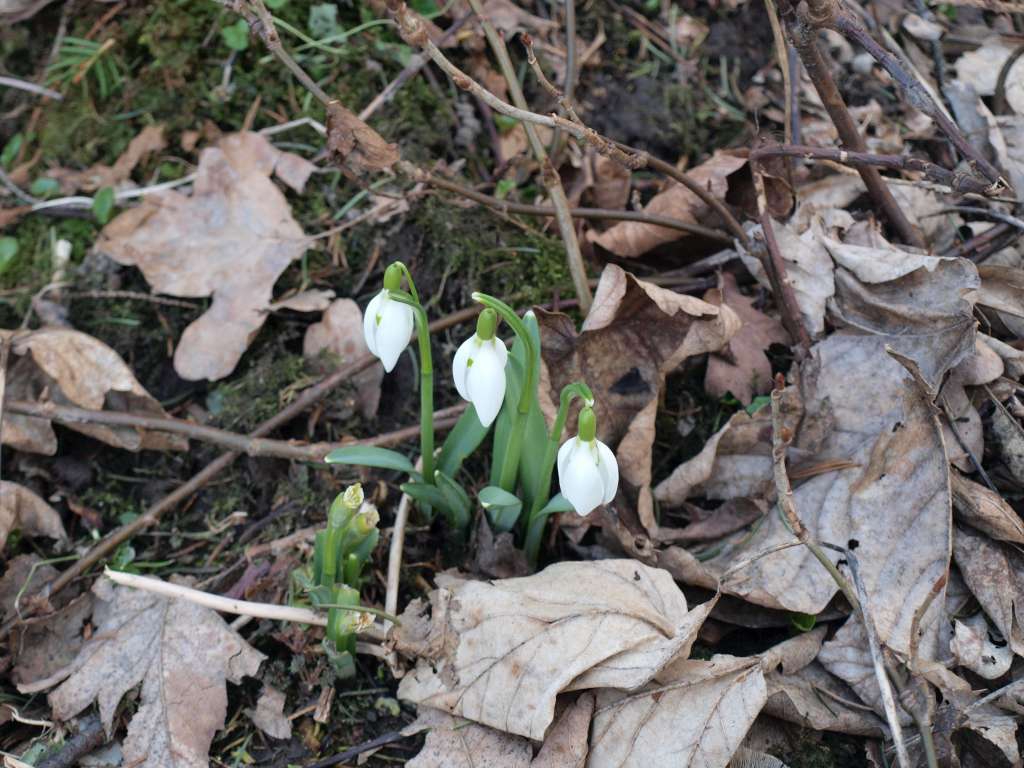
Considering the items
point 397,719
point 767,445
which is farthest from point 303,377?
point 767,445

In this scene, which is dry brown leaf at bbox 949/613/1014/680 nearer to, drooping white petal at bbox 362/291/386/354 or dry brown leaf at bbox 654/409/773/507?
dry brown leaf at bbox 654/409/773/507

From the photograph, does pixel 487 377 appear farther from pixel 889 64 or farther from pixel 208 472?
pixel 889 64

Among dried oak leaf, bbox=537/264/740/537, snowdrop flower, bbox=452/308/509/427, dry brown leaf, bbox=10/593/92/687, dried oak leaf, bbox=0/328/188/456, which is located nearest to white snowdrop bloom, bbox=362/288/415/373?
snowdrop flower, bbox=452/308/509/427

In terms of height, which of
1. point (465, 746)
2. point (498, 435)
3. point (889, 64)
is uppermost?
point (889, 64)

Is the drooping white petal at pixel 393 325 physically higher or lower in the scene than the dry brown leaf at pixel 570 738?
higher

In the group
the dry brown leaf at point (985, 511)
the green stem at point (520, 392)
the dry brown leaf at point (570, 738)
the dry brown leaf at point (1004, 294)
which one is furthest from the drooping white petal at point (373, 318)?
the dry brown leaf at point (1004, 294)

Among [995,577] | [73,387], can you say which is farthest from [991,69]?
[73,387]

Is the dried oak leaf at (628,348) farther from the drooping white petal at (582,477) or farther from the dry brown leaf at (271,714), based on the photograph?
the dry brown leaf at (271,714)
